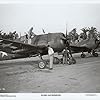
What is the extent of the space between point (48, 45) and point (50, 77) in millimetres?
283

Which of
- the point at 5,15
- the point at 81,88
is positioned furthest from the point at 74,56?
the point at 5,15

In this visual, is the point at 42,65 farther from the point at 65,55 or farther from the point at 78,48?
the point at 78,48

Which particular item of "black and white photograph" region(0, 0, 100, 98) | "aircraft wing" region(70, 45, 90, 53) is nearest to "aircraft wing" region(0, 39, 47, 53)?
"black and white photograph" region(0, 0, 100, 98)

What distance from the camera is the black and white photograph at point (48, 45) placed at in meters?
1.77

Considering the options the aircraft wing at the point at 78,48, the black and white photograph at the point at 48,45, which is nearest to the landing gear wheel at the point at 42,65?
the black and white photograph at the point at 48,45

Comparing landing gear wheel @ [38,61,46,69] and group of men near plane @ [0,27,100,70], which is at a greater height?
group of men near plane @ [0,27,100,70]

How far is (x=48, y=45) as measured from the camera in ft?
5.95

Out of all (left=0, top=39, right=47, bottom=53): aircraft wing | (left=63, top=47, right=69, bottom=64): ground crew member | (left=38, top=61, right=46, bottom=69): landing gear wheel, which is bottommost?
(left=38, top=61, right=46, bottom=69): landing gear wheel

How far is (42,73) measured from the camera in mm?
1783

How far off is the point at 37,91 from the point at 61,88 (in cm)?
21

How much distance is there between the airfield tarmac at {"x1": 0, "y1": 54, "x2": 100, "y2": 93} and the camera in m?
1.72

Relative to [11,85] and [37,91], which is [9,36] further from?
[37,91]

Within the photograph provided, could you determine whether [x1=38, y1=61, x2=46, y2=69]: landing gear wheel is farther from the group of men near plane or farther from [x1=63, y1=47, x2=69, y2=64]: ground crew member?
[x1=63, y1=47, x2=69, y2=64]: ground crew member

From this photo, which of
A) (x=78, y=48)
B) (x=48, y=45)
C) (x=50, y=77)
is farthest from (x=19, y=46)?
(x=78, y=48)
